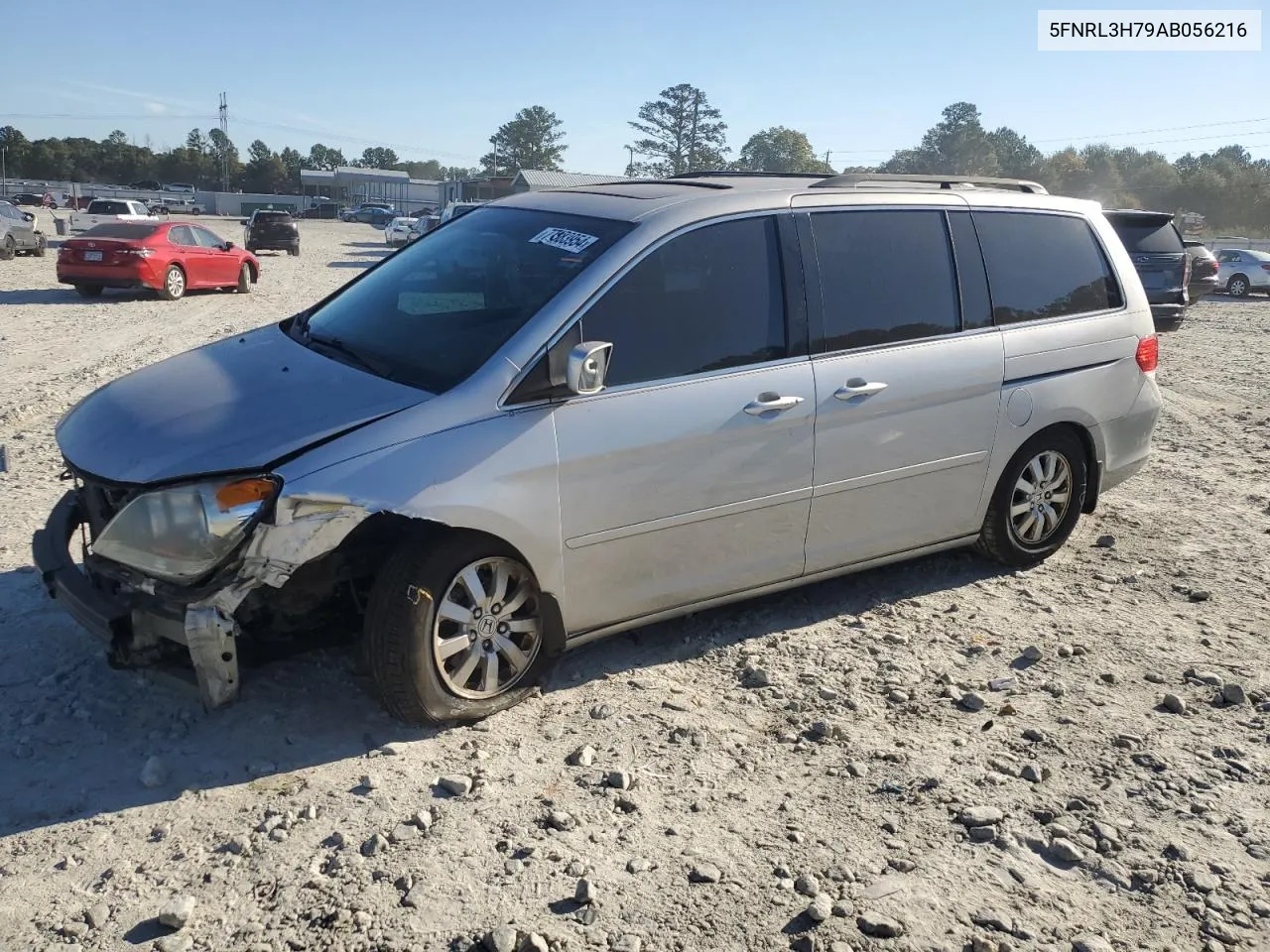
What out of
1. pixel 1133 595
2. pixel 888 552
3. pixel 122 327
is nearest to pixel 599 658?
pixel 888 552

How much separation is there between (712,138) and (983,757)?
115800mm

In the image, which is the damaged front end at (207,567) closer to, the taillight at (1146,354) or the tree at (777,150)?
the taillight at (1146,354)

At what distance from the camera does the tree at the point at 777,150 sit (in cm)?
12616

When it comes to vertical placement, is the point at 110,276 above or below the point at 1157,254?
above

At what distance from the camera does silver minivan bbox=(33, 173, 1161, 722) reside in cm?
358

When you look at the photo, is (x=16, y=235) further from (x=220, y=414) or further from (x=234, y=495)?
(x=234, y=495)

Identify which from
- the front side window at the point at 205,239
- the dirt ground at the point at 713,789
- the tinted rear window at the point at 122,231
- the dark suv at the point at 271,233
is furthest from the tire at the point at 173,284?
the dark suv at the point at 271,233

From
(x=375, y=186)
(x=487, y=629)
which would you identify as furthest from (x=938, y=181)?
(x=375, y=186)

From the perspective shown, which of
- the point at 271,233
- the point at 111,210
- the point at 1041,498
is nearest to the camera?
the point at 1041,498

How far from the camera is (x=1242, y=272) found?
28484 mm

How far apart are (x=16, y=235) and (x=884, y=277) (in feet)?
90.2

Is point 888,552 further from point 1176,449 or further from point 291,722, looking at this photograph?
point 1176,449

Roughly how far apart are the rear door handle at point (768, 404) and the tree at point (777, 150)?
125 meters

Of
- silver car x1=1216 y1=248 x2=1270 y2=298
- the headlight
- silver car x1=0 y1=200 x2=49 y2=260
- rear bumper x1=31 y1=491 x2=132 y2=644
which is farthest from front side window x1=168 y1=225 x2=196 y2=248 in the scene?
silver car x1=1216 y1=248 x2=1270 y2=298
